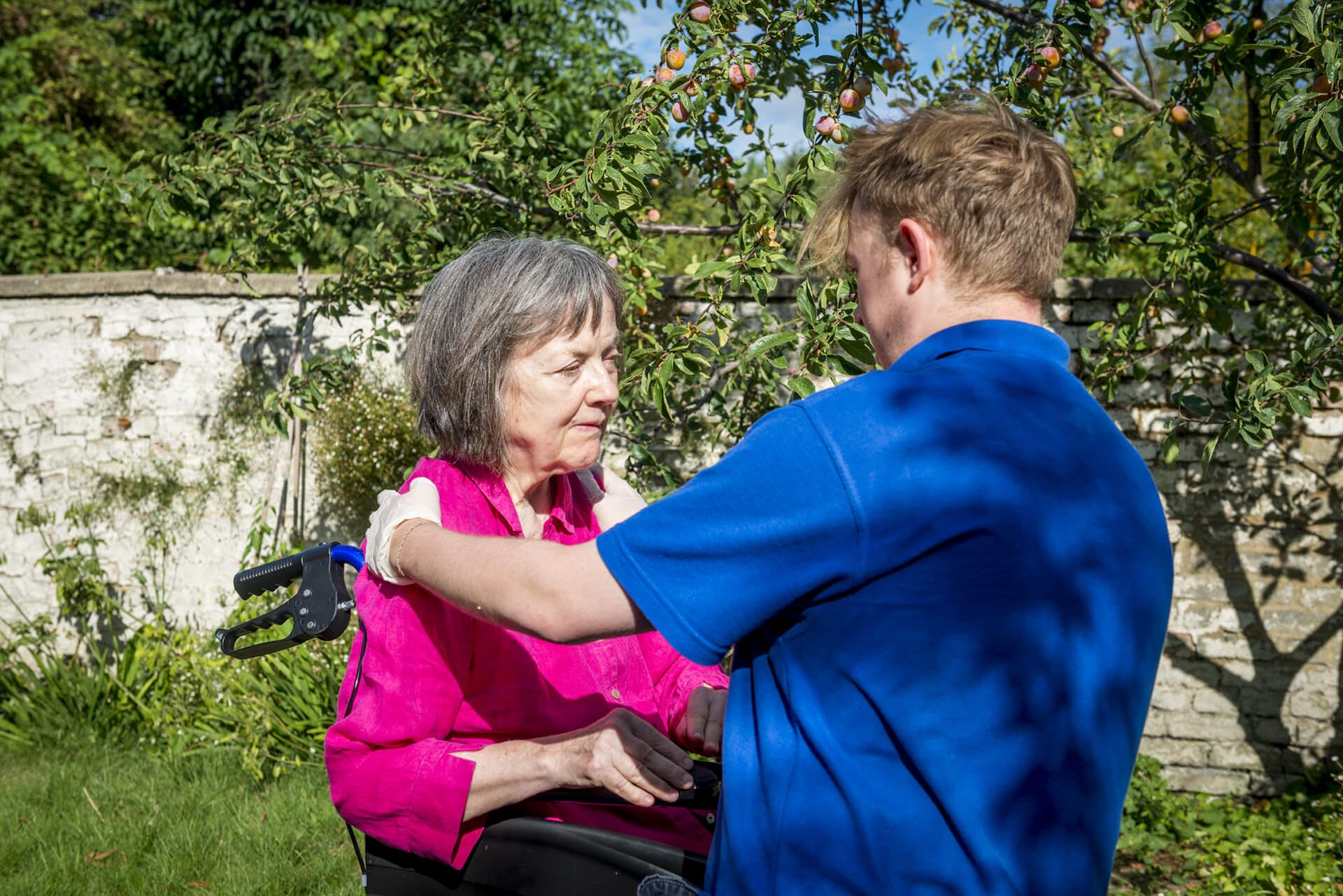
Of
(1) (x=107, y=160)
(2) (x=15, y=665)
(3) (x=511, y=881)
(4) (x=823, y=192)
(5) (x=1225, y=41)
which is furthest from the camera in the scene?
(1) (x=107, y=160)

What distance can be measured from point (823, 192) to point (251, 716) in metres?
4.16

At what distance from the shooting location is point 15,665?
5402mm

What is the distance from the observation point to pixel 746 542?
112 cm

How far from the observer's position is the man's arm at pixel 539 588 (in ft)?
3.97

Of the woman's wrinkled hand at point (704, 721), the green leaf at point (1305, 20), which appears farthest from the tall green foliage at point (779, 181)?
the woman's wrinkled hand at point (704, 721)

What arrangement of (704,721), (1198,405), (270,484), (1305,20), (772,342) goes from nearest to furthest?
(704,721) → (1305,20) → (772,342) → (1198,405) → (270,484)

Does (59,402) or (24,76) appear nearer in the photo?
(59,402)

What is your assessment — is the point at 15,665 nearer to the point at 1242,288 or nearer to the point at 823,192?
the point at 823,192

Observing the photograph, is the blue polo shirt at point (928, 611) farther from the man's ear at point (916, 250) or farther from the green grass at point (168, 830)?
the green grass at point (168, 830)

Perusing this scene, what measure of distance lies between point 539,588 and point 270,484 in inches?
183

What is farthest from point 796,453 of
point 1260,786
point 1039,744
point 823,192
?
point 1260,786

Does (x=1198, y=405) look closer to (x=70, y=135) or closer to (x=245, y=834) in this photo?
(x=245, y=834)

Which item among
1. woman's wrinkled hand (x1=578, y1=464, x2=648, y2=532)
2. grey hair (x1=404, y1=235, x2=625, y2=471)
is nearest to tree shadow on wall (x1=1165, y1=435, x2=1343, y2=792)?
woman's wrinkled hand (x1=578, y1=464, x2=648, y2=532)

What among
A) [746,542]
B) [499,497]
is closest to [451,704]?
[499,497]
